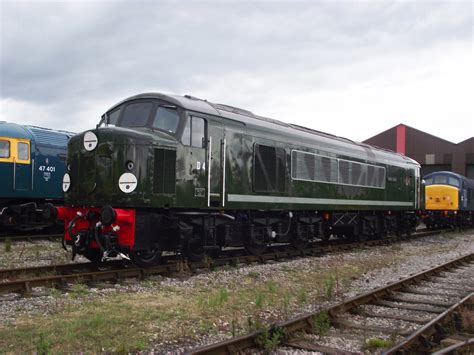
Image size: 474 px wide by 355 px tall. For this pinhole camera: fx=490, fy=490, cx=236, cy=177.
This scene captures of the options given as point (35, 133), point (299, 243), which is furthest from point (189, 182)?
point (35, 133)

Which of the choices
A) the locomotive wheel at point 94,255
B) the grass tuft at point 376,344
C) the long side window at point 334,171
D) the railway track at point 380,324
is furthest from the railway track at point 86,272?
the grass tuft at point 376,344

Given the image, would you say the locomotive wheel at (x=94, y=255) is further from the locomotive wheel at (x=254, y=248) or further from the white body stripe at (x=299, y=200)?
the locomotive wheel at (x=254, y=248)

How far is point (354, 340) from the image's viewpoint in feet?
18.9

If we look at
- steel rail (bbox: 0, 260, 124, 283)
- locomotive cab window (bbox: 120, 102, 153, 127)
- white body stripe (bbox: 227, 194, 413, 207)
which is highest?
locomotive cab window (bbox: 120, 102, 153, 127)

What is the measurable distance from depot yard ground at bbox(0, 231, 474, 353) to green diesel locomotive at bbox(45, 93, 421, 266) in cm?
95

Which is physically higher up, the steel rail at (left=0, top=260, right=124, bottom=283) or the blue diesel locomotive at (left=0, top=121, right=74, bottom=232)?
the blue diesel locomotive at (left=0, top=121, right=74, bottom=232)

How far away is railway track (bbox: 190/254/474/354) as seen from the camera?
527cm

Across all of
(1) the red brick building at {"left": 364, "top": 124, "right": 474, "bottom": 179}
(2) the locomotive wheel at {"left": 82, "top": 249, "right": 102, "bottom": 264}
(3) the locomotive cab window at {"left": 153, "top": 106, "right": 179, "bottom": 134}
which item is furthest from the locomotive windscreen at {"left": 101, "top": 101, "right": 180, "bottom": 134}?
(1) the red brick building at {"left": 364, "top": 124, "right": 474, "bottom": 179}

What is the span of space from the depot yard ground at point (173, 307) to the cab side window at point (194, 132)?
8.64 feet

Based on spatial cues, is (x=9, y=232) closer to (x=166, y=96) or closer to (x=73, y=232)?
(x=73, y=232)

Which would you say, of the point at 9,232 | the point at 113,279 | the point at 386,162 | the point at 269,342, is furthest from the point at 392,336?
the point at 9,232

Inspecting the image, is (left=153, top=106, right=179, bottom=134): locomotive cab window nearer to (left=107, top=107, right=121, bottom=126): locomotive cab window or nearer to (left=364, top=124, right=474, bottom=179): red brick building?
(left=107, top=107, right=121, bottom=126): locomotive cab window

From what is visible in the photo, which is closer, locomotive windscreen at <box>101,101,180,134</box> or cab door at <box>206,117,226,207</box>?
locomotive windscreen at <box>101,101,180,134</box>

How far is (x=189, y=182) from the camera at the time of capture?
Answer: 392 inches
